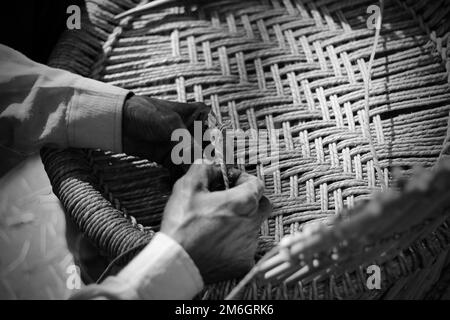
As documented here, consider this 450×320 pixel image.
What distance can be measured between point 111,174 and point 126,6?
306mm

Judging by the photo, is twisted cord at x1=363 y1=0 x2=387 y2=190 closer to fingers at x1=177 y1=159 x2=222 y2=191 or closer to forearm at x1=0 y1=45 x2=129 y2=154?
fingers at x1=177 y1=159 x2=222 y2=191

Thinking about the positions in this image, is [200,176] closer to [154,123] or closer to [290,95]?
[154,123]

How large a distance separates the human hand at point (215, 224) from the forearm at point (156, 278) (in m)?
0.02

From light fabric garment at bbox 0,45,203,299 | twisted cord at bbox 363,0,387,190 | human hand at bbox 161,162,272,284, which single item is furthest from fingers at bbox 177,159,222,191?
twisted cord at bbox 363,0,387,190

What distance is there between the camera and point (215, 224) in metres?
0.75

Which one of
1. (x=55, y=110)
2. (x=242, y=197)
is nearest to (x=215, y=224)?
(x=242, y=197)

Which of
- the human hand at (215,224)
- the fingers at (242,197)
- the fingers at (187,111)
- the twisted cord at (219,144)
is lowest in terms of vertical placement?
the human hand at (215,224)

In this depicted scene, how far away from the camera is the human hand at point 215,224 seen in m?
0.75

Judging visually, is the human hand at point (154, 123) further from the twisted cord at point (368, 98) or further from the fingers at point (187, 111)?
the twisted cord at point (368, 98)

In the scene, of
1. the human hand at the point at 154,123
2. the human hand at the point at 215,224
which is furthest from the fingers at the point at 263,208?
the human hand at the point at 154,123

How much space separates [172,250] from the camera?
0.73m

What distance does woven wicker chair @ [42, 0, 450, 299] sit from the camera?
861 mm

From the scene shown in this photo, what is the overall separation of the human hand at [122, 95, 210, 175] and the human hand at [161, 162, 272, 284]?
9cm
